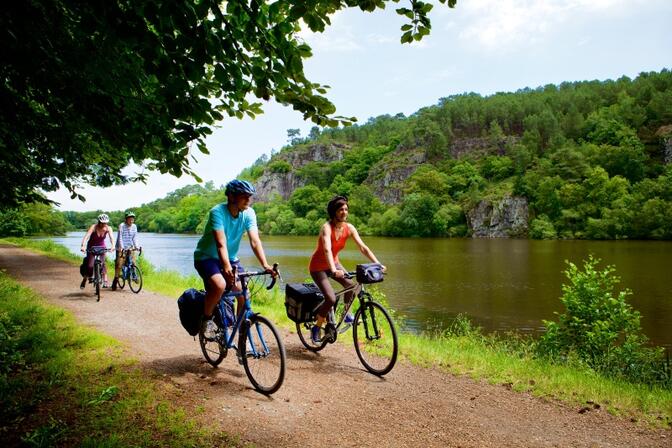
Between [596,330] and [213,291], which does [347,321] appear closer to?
[213,291]

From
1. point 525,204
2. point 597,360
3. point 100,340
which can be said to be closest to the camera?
point 100,340

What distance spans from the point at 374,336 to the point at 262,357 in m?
1.66

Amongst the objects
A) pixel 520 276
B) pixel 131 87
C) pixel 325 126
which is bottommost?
pixel 520 276

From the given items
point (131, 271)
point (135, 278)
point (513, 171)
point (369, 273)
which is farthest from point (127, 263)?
point (513, 171)

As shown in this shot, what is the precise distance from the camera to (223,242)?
459 cm

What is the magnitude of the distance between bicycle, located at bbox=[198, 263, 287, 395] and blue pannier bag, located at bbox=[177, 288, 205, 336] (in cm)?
21

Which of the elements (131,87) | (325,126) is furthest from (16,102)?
(325,126)

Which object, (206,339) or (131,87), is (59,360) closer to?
(206,339)

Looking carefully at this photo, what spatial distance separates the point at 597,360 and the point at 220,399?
7.14 m

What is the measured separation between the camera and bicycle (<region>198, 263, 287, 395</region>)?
4.59 metres

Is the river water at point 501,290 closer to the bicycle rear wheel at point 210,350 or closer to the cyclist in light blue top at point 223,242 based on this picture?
the bicycle rear wheel at point 210,350

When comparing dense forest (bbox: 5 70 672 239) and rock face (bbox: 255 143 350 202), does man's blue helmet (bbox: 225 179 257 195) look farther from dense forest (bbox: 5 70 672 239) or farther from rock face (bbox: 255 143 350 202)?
rock face (bbox: 255 143 350 202)

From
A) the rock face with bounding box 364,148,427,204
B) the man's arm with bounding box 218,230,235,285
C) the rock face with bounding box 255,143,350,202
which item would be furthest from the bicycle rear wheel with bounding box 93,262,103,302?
the rock face with bounding box 255,143,350,202

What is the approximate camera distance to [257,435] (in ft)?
12.3
